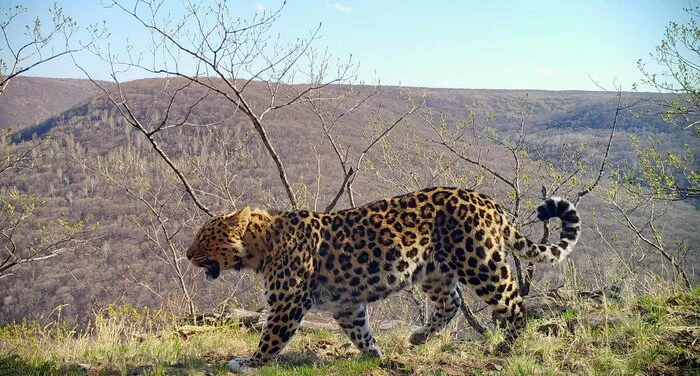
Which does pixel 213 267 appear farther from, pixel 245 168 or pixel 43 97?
pixel 43 97

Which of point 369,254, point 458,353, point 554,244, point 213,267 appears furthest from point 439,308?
point 213,267

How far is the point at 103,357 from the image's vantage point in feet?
24.6

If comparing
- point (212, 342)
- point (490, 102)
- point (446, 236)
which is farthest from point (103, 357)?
point (490, 102)

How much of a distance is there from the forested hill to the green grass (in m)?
3.05

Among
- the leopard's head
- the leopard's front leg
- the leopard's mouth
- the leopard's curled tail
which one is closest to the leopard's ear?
the leopard's head

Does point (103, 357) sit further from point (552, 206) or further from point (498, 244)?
point (552, 206)

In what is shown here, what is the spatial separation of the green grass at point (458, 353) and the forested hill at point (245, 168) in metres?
3.05

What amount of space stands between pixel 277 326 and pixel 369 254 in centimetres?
143

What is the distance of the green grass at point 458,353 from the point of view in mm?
5766

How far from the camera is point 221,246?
291 inches

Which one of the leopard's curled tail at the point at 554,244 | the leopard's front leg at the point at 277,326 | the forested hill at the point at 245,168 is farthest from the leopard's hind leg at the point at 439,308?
the forested hill at the point at 245,168

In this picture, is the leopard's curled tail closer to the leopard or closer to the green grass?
the leopard

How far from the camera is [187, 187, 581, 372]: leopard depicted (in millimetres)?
7059

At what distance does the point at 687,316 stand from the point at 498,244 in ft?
7.77
